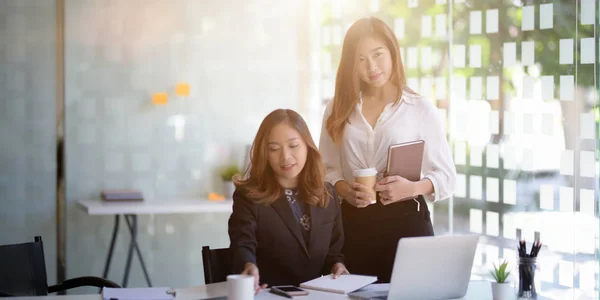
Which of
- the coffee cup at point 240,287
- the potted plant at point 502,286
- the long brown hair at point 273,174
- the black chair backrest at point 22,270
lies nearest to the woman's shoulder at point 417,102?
the long brown hair at point 273,174

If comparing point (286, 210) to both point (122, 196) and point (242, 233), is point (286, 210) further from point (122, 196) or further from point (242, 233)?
point (122, 196)

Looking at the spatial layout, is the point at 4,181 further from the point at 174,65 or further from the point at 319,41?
the point at 319,41

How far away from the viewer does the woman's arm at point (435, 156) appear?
303 centimetres

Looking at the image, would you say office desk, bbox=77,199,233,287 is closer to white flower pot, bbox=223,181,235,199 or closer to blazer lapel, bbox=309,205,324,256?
white flower pot, bbox=223,181,235,199

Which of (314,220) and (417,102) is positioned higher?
(417,102)

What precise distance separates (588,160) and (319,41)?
288 centimetres

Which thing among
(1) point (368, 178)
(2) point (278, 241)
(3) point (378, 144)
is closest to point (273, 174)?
(2) point (278, 241)

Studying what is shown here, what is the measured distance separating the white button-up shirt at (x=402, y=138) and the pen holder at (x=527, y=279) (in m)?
0.63

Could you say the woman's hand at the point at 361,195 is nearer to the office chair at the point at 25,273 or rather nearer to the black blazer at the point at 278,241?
the black blazer at the point at 278,241

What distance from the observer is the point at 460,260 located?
8.09 feet

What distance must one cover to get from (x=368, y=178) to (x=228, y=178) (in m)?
3.21

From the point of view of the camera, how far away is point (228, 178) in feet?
19.4

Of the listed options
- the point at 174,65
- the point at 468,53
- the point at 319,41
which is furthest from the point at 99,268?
the point at 468,53

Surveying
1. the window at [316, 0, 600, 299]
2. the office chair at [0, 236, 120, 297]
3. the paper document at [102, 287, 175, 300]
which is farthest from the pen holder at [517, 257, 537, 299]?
the office chair at [0, 236, 120, 297]
